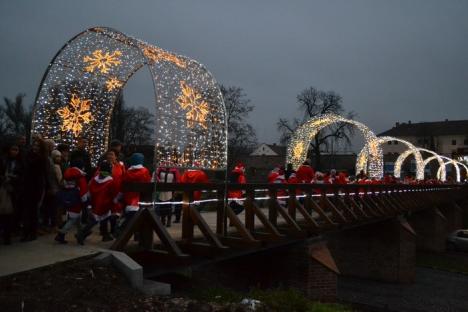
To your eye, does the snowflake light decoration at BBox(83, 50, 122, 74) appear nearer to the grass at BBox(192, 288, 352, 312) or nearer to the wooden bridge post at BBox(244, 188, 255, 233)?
the wooden bridge post at BBox(244, 188, 255, 233)

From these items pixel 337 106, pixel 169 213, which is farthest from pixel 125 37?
pixel 337 106

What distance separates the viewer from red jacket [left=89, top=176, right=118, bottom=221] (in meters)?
7.23

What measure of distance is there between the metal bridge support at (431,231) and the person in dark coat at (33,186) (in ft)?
91.0

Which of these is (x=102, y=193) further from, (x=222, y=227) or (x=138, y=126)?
(x=138, y=126)

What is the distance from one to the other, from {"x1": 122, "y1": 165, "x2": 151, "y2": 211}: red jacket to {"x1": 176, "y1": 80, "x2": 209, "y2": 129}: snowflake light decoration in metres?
1.98

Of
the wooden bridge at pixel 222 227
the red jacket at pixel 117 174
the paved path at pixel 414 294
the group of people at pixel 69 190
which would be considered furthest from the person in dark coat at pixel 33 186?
the paved path at pixel 414 294

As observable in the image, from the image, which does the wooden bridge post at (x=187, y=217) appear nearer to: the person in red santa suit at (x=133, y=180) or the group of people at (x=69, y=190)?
the group of people at (x=69, y=190)

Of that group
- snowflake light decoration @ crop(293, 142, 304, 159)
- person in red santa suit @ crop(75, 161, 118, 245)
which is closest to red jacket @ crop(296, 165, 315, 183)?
snowflake light decoration @ crop(293, 142, 304, 159)

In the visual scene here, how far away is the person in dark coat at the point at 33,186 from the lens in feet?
24.1

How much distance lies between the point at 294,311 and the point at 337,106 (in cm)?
5134

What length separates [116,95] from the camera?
11.4 m

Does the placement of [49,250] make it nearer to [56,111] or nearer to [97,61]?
[56,111]

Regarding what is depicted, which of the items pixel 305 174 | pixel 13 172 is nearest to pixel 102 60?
pixel 13 172

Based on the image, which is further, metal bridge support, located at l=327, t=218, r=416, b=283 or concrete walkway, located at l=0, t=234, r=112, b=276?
metal bridge support, located at l=327, t=218, r=416, b=283
